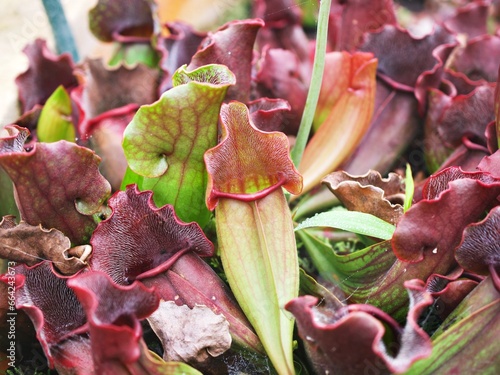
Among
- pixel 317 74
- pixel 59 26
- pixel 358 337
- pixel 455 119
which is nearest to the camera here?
pixel 358 337

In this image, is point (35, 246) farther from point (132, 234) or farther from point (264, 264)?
point (264, 264)

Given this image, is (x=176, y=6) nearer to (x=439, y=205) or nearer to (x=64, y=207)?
(x=64, y=207)

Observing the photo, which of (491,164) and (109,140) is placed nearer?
(491,164)

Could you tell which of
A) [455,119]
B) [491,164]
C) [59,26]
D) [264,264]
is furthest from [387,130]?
[59,26]

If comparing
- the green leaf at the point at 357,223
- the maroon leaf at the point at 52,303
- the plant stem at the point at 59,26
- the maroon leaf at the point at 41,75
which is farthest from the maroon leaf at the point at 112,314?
the plant stem at the point at 59,26

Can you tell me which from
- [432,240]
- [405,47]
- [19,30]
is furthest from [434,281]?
[19,30]

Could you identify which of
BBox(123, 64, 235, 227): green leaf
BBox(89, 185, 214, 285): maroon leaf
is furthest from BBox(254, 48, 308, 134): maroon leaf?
BBox(89, 185, 214, 285): maroon leaf
